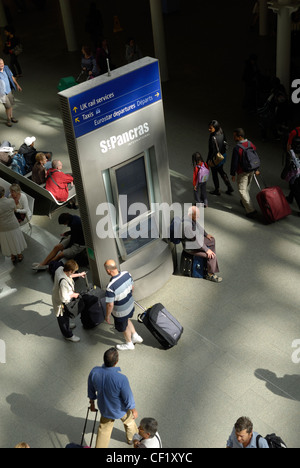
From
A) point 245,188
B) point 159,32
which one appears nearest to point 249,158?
point 245,188


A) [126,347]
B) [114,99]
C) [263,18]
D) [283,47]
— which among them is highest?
[114,99]

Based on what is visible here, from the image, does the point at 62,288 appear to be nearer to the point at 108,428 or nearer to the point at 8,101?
the point at 108,428

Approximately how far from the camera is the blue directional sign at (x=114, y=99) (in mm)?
8008

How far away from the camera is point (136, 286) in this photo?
Answer: 966cm

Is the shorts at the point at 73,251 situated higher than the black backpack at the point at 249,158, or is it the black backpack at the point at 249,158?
the black backpack at the point at 249,158

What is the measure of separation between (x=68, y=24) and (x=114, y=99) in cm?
1300

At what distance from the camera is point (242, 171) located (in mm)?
Answer: 11062

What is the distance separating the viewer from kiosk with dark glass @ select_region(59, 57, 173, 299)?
26.8 ft

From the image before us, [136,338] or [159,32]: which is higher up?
[159,32]

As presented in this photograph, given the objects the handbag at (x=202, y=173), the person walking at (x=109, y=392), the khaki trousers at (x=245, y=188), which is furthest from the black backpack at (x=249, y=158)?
the person walking at (x=109, y=392)

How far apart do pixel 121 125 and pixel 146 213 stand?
159cm

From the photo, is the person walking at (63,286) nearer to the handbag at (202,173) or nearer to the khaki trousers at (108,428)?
the khaki trousers at (108,428)

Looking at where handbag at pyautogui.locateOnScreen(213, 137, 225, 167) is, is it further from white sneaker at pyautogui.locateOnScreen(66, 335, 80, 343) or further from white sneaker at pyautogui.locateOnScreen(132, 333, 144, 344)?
white sneaker at pyautogui.locateOnScreen(66, 335, 80, 343)
